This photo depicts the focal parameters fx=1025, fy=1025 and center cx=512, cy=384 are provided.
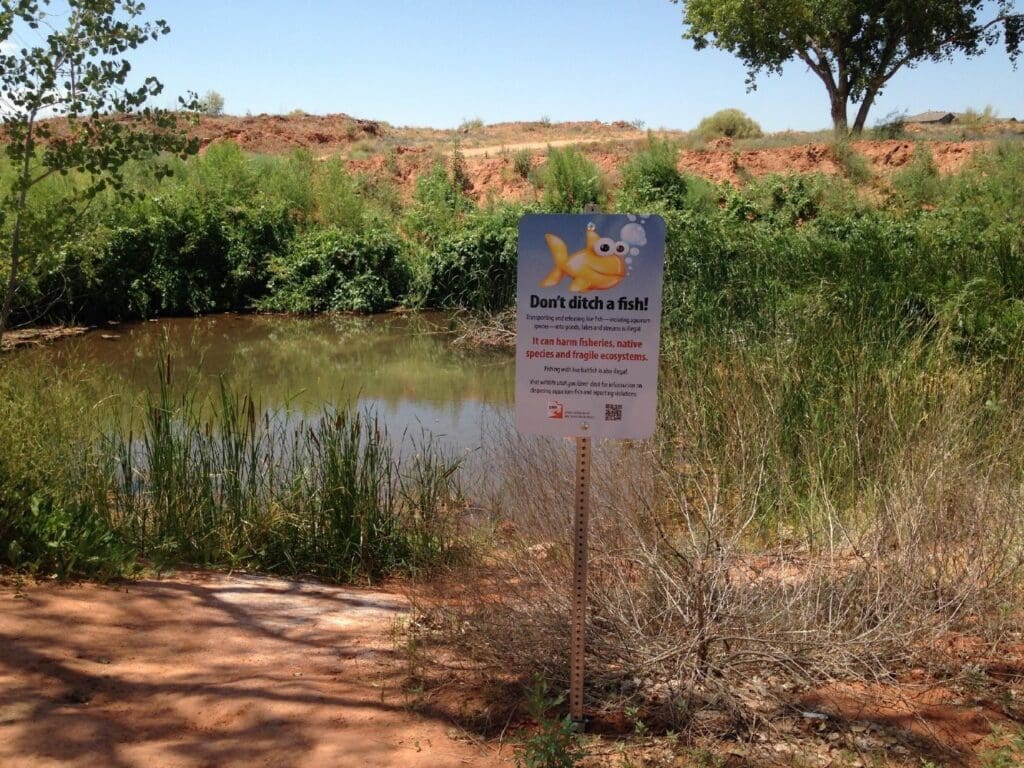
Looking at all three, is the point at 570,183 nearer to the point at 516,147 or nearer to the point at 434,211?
the point at 434,211

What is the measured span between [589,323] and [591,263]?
21 centimetres

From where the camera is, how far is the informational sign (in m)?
3.59

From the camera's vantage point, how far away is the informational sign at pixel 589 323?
11.8 feet

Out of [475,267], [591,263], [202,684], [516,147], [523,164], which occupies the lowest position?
[202,684]

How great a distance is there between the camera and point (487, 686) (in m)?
4.17

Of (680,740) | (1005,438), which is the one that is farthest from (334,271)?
(680,740)

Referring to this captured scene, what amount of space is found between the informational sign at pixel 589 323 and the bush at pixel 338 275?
68.5ft

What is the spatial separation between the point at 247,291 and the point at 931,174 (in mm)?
17692

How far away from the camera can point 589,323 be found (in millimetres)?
3635

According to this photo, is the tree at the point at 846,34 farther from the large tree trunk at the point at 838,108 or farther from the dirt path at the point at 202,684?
the dirt path at the point at 202,684

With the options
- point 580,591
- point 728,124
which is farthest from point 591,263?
point 728,124

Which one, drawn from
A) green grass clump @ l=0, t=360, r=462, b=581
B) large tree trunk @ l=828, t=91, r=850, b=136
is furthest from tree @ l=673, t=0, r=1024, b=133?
green grass clump @ l=0, t=360, r=462, b=581

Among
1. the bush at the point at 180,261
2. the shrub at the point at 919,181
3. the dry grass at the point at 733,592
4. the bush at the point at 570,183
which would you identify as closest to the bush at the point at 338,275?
the bush at the point at 180,261

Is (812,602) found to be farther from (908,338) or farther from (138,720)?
(908,338)
